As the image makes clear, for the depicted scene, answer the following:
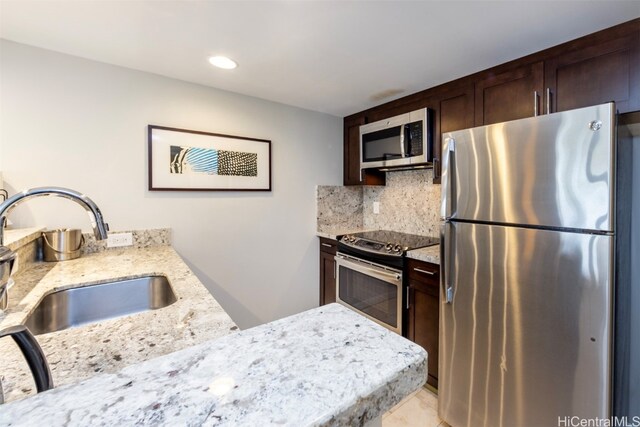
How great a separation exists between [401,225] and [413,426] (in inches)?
64.7

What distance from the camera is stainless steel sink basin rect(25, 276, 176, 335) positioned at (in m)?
1.18

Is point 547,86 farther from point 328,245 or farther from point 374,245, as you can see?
point 328,245

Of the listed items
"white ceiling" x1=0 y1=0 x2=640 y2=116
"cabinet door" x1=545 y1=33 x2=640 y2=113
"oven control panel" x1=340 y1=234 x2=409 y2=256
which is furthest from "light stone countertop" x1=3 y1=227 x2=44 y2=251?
"cabinet door" x1=545 y1=33 x2=640 y2=113

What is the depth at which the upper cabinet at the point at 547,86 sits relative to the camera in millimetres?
1344

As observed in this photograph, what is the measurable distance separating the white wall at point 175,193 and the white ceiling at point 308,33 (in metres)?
0.18

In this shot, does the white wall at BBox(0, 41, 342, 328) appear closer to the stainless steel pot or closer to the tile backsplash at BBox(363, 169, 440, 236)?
the stainless steel pot

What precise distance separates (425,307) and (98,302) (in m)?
1.87

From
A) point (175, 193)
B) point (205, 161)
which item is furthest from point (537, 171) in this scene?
point (175, 193)

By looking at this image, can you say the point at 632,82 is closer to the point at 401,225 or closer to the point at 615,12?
the point at 615,12

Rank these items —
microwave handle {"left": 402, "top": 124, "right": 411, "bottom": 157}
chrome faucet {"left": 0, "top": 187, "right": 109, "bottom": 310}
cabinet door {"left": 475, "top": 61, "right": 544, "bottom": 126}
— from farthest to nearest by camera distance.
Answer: microwave handle {"left": 402, "top": 124, "right": 411, "bottom": 157}, cabinet door {"left": 475, "top": 61, "right": 544, "bottom": 126}, chrome faucet {"left": 0, "top": 187, "right": 109, "bottom": 310}

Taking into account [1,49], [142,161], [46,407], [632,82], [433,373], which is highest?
[1,49]

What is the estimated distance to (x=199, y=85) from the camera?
215cm

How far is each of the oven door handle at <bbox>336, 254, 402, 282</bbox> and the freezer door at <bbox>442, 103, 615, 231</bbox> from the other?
695 millimetres

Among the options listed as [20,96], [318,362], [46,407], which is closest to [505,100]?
[318,362]
